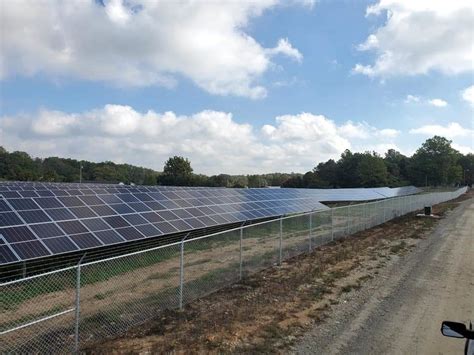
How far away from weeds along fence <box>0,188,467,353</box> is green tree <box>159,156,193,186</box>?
79.7 metres

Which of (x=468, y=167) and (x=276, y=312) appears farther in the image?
(x=468, y=167)

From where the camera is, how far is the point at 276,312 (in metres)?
8.89

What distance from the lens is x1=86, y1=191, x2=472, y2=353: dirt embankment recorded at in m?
7.11

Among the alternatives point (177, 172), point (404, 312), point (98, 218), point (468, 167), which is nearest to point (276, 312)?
point (404, 312)

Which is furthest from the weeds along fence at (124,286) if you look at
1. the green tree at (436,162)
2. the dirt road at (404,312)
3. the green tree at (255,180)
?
the green tree at (255,180)

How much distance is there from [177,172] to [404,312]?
9257cm

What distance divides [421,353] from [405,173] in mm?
129693

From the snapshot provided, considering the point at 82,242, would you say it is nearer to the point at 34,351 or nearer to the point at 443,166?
the point at 34,351

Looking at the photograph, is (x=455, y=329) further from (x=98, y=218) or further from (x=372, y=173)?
(x=372, y=173)

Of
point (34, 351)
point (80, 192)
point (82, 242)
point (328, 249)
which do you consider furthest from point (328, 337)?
point (80, 192)

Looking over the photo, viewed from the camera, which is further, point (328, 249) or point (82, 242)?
point (328, 249)

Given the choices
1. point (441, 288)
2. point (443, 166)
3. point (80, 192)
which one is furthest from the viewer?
point (443, 166)

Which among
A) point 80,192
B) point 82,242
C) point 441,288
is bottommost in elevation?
point 441,288

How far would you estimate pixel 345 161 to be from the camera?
12150 centimetres
